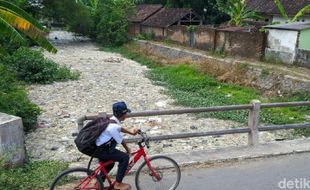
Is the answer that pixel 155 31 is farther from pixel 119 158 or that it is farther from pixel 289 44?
pixel 119 158

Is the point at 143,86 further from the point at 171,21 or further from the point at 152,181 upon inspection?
the point at 171,21

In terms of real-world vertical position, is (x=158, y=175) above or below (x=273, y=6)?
below

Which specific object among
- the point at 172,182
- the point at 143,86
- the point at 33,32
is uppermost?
the point at 33,32

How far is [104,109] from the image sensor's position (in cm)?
1241

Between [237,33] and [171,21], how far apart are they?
1219 cm

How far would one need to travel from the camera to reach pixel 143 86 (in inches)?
652

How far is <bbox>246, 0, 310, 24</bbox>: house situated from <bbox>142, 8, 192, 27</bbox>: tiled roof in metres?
6.03

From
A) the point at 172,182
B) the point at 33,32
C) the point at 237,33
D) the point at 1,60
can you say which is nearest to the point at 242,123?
the point at 172,182

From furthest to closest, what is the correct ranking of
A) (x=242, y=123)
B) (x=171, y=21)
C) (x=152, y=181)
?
1. (x=171, y=21)
2. (x=242, y=123)
3. (x=152, y=181)

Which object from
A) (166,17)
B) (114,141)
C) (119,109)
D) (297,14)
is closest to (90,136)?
(114,141)

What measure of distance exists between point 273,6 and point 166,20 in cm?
929

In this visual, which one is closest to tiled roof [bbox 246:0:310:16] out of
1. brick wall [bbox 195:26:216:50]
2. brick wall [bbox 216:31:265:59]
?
brick wall [bbox 195:26:216:50]

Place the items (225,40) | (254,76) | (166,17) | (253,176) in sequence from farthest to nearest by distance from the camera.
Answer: (166,17), (225,40), (254,76), (253,176)

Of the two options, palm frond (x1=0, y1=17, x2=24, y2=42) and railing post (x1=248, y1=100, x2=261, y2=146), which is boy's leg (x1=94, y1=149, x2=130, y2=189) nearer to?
railing post (x1=248, y1=100, x2=261, y2=146)
